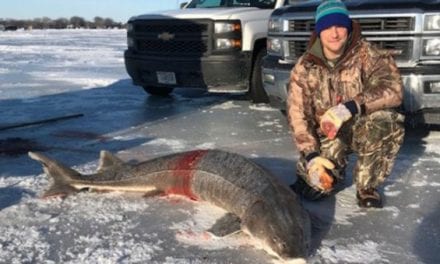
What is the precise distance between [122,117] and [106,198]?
349 centimetres

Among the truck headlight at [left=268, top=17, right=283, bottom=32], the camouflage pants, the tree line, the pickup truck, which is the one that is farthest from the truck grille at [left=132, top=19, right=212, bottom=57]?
the tree line

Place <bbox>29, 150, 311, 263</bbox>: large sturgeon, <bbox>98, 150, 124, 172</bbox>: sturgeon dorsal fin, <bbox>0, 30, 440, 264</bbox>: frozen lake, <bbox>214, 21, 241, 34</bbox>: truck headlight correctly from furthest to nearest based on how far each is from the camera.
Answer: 1. <bbox>214, 21, 241, 34</bbox>: truck headlight
2. <bbox>98, 150, 124, 172</bbox>: sturgeon dorsal fin
3. <bbox>0, 30, 440, 264</bbox>: frozen lake
4. <bbox>29, 150, 311, 263</bbox>: large sturgeon

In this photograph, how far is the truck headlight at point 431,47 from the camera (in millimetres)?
5566

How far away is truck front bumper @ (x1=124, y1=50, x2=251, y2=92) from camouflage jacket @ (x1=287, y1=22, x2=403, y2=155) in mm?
3922

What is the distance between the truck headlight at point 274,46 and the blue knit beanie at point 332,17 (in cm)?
265

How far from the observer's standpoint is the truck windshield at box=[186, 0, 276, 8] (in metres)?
8.76

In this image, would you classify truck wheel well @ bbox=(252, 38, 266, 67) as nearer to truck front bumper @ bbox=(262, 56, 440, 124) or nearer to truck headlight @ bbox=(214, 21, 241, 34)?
→ truck headlight @ bbox=(214, 21, 241, 34)

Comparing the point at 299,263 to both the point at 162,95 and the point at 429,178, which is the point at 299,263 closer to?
the point at 429,178

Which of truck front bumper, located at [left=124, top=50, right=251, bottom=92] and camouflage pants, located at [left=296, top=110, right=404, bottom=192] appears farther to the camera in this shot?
truck front bumper, located at [left=124, top=50, right=251, bottom=92]

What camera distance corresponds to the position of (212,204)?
13.2 feet

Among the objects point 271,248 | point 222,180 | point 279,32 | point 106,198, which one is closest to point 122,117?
point 279,32

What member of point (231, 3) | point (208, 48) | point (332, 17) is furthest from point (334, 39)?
point (231, 3)

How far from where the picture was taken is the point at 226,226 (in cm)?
348

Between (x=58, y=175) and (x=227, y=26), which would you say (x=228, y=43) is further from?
(x=58, y=175)
